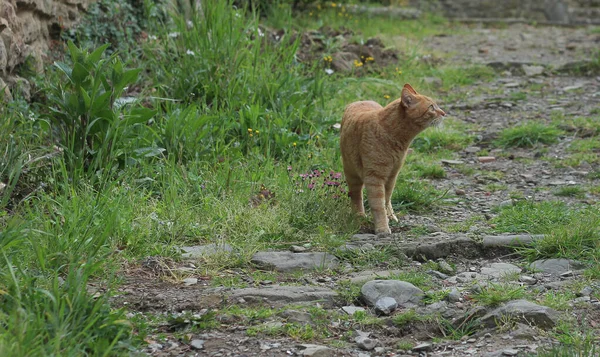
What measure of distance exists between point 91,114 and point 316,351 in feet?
8.31

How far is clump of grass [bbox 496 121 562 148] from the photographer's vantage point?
717 centimetres

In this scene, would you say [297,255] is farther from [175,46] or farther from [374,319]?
[175,46]

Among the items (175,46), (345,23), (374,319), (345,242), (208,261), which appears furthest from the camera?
(345,23)

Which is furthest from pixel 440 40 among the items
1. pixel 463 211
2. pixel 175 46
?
pixel 463 211

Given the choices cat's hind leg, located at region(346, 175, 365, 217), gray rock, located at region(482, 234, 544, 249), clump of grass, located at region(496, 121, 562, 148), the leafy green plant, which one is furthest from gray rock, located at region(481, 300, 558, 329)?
clump of grass, located at region(496, 121, 562, 148)

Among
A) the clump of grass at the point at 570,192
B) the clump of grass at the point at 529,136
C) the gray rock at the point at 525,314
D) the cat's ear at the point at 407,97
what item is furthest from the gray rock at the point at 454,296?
the clump of grass at the point at 529,136

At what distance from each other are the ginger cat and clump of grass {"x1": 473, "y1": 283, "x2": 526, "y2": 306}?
115 cm

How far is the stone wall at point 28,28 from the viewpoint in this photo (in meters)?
5.63

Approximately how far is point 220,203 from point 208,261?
0.71m

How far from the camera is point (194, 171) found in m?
5.38

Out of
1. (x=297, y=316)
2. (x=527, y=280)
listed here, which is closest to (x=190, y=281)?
(x=297, y=316)

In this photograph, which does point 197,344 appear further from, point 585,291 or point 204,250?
point 585,291

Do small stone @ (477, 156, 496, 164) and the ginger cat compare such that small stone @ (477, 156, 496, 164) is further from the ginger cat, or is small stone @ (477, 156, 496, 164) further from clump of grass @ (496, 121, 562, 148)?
the ginger cat

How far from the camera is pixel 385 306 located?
3715mm
